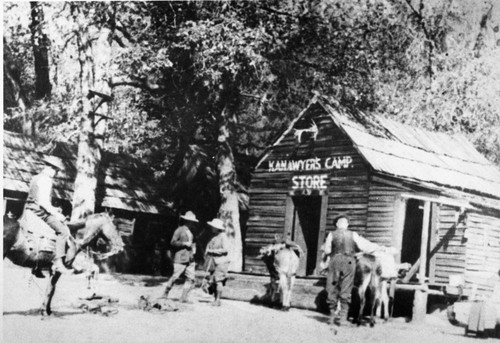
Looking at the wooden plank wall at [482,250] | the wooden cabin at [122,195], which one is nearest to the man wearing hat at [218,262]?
the wooden plank wall at [482,250]

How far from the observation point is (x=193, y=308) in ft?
27.5

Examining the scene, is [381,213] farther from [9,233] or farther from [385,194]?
[9,233]

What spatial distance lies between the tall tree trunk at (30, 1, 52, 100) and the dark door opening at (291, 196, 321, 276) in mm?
6055

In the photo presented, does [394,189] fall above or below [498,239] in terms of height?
above

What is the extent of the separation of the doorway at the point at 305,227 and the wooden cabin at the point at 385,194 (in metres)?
0.02

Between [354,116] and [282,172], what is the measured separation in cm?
191

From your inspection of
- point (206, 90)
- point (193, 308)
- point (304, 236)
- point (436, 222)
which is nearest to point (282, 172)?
point (304, 236)

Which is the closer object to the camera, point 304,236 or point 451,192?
point 451,192

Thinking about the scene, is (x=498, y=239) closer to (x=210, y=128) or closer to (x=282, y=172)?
(x=282, y=172)

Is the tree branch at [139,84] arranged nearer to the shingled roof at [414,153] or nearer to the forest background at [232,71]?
the forest background at [232,71]

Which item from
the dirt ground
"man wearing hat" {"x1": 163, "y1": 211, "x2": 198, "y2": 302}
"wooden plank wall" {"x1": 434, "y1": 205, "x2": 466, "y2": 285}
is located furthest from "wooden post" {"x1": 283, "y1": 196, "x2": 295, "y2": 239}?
"man wearing hat" {"x1": 163, "y1": 211, "x2": 198, "y2": 302}

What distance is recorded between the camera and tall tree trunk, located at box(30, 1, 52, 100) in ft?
35.3

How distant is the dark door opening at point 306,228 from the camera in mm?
11961

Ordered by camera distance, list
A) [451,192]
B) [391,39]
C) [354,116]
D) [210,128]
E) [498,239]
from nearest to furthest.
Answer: [498,239] → [451,192] → [354,116] → [391,39] → [210,128]
